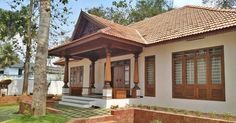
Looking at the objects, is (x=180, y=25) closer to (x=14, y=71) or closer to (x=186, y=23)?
(x=186, y=23)

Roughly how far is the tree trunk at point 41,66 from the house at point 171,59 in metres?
3.58

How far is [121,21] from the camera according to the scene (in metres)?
35.7

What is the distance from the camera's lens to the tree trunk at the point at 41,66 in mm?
8469

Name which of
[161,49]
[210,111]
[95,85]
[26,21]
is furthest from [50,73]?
[210,111]

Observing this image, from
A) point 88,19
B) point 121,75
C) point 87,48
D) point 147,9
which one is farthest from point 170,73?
point 147,9

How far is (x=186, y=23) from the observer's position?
13578mm

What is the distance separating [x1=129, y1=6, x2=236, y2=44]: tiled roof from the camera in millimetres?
11391

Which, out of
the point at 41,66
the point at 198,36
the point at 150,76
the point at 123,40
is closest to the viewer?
the point at 41,66

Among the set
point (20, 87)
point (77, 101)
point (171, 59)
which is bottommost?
point (77, 101)

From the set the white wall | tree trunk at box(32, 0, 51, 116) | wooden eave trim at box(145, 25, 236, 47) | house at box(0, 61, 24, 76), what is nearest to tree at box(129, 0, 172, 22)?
the white wall

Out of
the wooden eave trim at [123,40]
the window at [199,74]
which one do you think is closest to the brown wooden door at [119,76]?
the wooden eave trim at [123,40]

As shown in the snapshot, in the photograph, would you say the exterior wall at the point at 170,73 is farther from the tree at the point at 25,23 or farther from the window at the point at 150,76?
the tree at the point at 25,23

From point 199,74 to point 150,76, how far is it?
3090 millimetres

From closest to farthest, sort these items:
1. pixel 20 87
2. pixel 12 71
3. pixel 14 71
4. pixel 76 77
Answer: pixel 76 77, pixel 20 87, pixel 12 71, pixel 14 71
